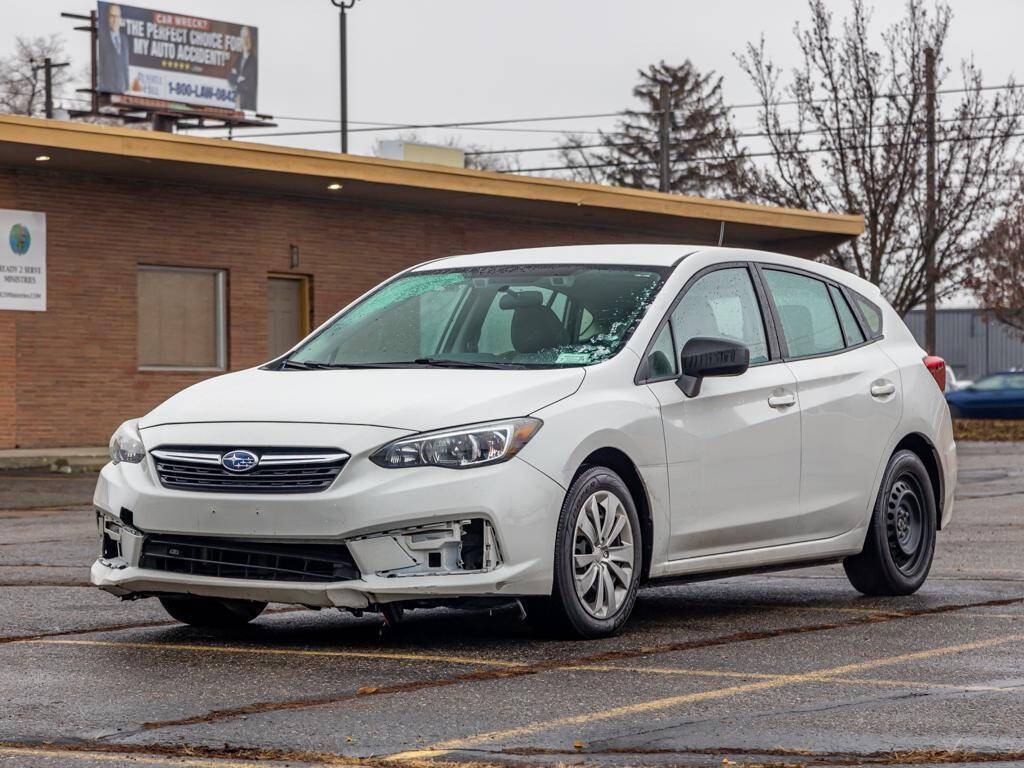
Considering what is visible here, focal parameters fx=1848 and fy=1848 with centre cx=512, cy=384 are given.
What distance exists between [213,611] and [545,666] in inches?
69.7

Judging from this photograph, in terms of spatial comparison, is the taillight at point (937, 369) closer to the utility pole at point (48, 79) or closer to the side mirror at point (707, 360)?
the side mirror at point (707, 360)

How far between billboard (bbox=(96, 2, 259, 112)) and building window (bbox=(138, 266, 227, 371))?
11971mm

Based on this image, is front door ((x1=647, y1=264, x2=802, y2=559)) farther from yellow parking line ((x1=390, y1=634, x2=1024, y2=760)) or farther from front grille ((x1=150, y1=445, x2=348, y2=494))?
front grille ((x1=150, y1=445, x2=348, y2=494))

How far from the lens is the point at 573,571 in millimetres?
7098

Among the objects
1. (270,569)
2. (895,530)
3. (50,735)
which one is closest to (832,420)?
(895,530)

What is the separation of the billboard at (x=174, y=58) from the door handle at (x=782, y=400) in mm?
30925

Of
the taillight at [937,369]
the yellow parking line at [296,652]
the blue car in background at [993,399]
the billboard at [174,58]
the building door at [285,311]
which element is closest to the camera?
the yellow parking line at [296,652]

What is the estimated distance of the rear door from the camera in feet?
28.1

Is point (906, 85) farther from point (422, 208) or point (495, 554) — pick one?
point (495, 554)

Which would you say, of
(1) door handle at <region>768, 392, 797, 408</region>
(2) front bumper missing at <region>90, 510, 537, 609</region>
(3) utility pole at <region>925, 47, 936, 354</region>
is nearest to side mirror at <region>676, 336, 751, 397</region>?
(1) door handle at <region>768, 392, 797, 408</region>

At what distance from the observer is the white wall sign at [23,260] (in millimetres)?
24219

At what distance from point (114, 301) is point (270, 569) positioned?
1919cm

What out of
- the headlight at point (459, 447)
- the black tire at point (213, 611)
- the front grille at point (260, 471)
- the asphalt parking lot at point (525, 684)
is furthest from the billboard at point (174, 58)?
the headlight at point (459, 447)

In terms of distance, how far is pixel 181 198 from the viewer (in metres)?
26.3
